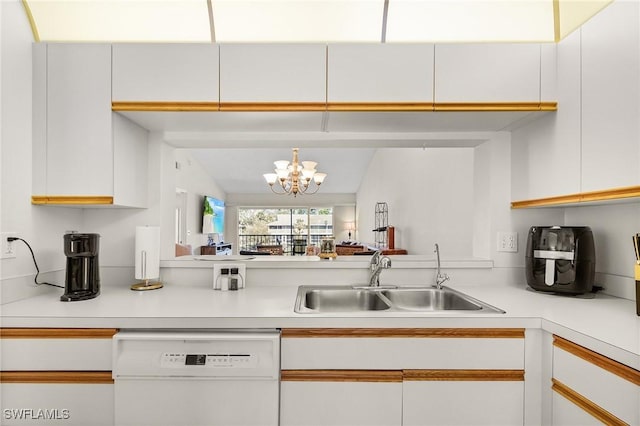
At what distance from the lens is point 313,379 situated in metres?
1.27

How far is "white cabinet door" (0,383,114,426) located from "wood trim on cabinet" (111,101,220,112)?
114 centimetres

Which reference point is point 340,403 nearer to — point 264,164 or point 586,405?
point 586,405

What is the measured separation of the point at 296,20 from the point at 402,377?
1.66 meters

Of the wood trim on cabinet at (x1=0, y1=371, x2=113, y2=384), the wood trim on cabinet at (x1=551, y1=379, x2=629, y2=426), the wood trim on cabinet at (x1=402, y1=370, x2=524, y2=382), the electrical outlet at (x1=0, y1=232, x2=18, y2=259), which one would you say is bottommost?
the wood trim on cabinet at (x1=0, y1=371, x2=113, y2=384)

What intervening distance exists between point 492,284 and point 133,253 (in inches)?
79.1

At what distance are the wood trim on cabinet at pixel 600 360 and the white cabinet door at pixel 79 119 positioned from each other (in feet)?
6.28

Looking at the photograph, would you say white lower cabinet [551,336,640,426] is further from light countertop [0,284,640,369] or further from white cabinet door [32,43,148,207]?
white cabinet door [32,43,148,207]

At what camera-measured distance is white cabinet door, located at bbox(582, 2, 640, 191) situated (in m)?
1.16

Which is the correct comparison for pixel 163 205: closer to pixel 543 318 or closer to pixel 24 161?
pixel 24 161

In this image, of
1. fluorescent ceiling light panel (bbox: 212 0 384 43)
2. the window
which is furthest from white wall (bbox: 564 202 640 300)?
the window

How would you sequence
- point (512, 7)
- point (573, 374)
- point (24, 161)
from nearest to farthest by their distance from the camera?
point (573, 374), point (24, 161), point (512, 7)

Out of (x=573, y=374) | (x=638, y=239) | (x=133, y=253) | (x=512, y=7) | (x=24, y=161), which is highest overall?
(x=512, y=7)

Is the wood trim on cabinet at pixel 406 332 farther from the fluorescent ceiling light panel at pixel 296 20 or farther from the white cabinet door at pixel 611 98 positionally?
the fluorescent ceiling light panel at pixel 296 20

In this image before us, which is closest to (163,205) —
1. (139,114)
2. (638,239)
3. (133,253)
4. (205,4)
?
(133,253)
